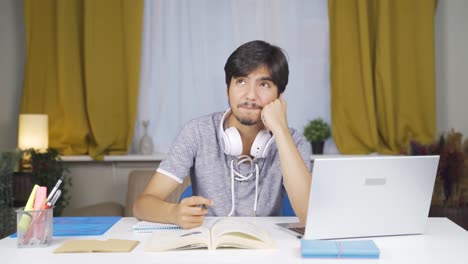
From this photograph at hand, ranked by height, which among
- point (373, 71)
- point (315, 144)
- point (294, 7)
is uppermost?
point (294, 7)

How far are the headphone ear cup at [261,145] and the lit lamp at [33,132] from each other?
6.17ft

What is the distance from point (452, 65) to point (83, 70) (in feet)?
7.93

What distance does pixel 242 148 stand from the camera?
2021 mm

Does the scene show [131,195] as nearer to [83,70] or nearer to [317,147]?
[83,70]

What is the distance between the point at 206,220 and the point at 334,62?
2164mm

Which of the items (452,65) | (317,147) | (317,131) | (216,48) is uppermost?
(216,48)

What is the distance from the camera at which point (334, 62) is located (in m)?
3.74

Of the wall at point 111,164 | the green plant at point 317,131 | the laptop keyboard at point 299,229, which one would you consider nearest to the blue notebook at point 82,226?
the laptop keyboard at point 299,229

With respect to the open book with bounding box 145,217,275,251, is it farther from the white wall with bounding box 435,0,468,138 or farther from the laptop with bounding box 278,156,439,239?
the white wall with bounding box 435,0,468,138

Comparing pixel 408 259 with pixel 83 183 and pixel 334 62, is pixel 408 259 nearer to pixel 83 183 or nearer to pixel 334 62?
pixel 334 62

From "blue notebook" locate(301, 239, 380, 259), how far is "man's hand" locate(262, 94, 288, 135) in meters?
0.60

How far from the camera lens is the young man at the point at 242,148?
6.58 feet

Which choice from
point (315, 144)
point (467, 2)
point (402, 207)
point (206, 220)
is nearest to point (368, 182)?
point (402, 207)

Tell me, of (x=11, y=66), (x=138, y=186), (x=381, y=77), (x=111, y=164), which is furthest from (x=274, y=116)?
(x=11, y=66)
